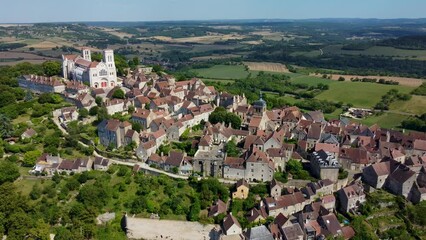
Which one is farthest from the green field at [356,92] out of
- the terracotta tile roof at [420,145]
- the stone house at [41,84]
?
the stone house at [41,84]

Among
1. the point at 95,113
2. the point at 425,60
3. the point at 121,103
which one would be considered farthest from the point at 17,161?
the point at 425,60

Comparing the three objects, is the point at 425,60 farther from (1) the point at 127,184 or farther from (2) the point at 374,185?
(1) the point at 127,184

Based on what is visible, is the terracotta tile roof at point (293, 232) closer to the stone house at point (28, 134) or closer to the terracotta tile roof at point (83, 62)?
the stone house at point (28, 134)

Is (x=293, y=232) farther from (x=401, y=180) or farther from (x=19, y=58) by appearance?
(x=19, y=58)

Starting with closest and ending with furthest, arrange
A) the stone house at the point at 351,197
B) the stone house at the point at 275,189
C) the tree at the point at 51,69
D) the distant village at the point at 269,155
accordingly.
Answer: the distant village at the point at 269,155 → the stone house at the point at 351,197 → the stone house at the point at 275,189 → the tree at the point at 51,69

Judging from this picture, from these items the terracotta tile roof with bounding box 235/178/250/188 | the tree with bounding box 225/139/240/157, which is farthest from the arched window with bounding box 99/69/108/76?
the terracotta tile roof with bounding box 235/178/250/188

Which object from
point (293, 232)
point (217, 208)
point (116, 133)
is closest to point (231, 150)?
point (217, 208)
